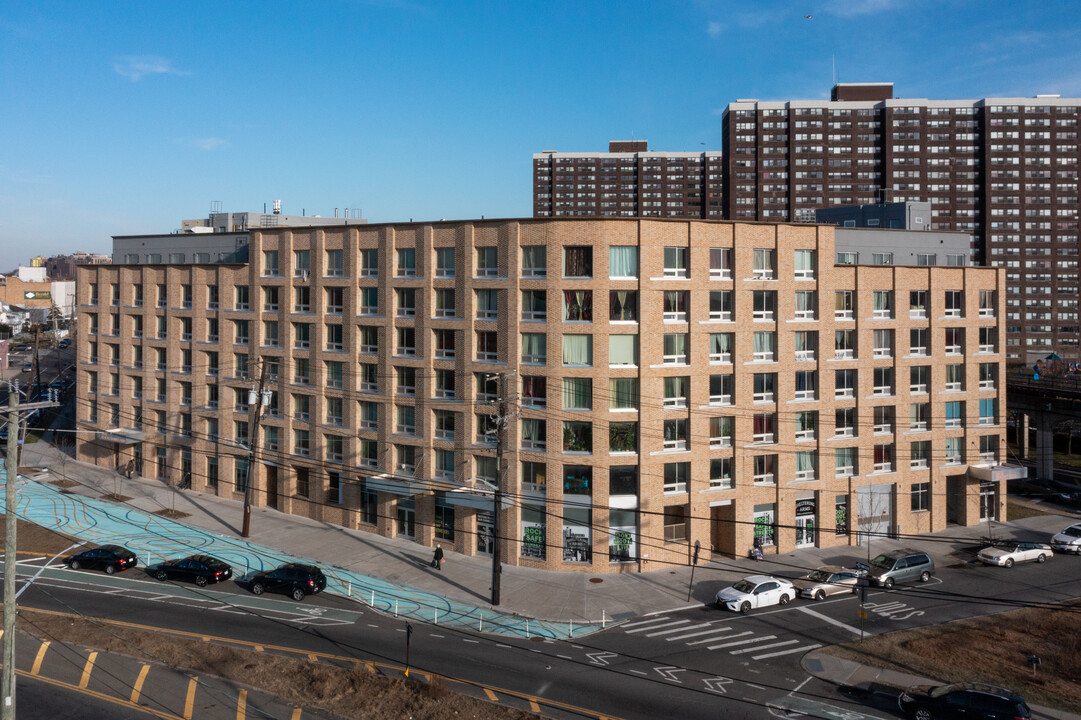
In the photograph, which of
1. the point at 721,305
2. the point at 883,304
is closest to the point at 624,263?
the point at 721,305

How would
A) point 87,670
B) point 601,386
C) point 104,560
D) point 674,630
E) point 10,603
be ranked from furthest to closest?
point 601,386
point 104,560
point 674,630
point 87,670
point 10,603

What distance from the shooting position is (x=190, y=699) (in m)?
27.6

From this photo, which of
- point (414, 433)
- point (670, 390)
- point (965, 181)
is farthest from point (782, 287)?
point (965, 181)

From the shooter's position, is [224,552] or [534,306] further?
[224,552]

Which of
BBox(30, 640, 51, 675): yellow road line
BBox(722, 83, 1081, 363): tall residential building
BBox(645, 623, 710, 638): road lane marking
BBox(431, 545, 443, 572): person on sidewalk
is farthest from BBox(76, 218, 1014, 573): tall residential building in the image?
BBox(722, 83, 1081, 363): tall residential building

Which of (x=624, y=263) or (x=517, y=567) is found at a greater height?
(x=624, y=263)

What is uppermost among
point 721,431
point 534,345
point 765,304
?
point 765,304

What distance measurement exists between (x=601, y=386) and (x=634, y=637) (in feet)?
48.2

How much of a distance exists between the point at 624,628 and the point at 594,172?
138865 mm

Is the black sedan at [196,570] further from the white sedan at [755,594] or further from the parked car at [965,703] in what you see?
the parked car at [965,703]

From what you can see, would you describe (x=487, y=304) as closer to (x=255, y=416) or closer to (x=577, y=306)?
(x=577, y=306)

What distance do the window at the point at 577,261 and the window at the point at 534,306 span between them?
1.92 m

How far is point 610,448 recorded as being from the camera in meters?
44.7

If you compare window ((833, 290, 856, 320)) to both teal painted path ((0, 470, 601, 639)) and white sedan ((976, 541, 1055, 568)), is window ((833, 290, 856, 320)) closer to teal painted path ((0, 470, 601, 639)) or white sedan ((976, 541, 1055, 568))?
white sedan ((976, 541, 1055, 568))
